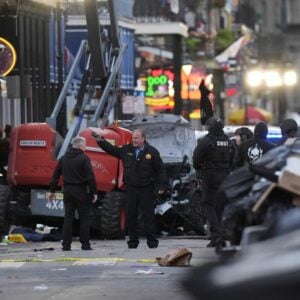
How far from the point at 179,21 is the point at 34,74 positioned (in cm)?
1518

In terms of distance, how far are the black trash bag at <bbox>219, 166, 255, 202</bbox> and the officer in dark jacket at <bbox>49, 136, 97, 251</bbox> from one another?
7.56 metres

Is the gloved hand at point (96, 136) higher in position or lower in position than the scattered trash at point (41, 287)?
higher

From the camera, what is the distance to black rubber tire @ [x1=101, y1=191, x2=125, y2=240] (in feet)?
57.4

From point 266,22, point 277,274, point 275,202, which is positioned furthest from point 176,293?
point 266,22

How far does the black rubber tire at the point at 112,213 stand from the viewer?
17.5 metres

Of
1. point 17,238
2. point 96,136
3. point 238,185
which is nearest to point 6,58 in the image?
point 17,238

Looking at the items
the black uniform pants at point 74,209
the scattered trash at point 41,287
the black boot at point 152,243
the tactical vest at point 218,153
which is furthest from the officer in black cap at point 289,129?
the scattered trash at point 41,287

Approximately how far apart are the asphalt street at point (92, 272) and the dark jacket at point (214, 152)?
122 cm

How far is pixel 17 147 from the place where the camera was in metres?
18.2

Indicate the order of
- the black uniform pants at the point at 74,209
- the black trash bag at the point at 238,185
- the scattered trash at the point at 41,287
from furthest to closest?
the black uniform pants at the point at 74,209 < the scattered trash at the point at 41,287 < the black trash bag at the point at 238,185

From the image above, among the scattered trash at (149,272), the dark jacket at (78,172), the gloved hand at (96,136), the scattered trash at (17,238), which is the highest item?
the gloved hand at (96,136)

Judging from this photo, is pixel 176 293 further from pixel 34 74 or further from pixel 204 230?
pixel 34 74

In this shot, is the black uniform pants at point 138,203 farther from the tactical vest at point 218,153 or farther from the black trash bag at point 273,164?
the black trash bag at point 273,164

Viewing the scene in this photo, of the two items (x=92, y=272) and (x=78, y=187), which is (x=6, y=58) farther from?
(x=92, y=272)
